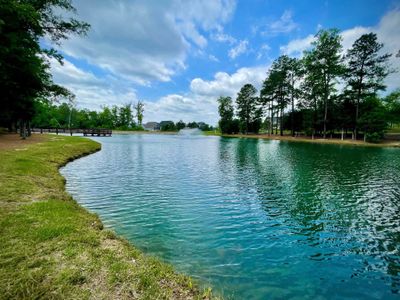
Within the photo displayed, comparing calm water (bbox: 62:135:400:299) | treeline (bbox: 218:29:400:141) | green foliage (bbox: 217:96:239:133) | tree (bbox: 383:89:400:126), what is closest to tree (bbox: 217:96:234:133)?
green foliage (bbox: 217:96:239:133)

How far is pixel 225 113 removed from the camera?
99812 mm

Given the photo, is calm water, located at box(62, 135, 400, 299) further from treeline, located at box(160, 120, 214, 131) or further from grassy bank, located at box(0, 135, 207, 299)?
treeline, located at box(160, 120, 214, 131)

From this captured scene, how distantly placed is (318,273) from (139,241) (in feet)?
15.7

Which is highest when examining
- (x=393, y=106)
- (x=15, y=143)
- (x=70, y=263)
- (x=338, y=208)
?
(x=393, y=106)

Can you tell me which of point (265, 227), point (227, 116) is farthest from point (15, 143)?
point (227, 116)

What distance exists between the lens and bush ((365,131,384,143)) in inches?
1708

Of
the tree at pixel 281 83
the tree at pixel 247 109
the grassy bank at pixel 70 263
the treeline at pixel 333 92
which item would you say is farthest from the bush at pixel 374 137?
the grassy bank at pixel 70 263

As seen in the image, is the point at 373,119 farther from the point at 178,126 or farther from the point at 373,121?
the point at 178,126

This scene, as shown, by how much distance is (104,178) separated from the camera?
1405cm

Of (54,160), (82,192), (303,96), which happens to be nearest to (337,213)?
(82,192)

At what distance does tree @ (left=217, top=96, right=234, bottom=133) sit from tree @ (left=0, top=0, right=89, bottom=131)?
245 feet

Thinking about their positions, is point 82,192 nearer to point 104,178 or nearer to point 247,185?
point 104,178

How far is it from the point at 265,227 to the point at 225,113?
94803 mm

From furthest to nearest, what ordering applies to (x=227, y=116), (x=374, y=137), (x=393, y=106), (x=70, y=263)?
(x=227, y=116), (x=393, y=106), (x=374, y=137), (x=70, y=263)
